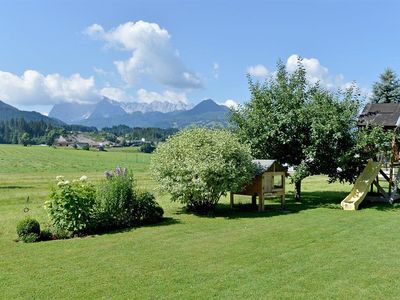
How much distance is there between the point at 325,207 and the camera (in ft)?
73.6

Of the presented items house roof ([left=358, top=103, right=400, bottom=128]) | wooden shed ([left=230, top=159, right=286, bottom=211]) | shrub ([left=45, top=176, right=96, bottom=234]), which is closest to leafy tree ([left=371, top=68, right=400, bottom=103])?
house roof ([left=358, top=103, right=400, bottom=128])

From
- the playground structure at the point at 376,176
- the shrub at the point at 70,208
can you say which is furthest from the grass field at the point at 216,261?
the playground structure at the point at 376,176

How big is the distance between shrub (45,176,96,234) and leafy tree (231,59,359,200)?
1217cm

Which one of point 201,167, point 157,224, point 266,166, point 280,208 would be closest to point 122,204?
point 157,224

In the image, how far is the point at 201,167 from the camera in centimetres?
1841

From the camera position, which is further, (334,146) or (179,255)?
(334,146)

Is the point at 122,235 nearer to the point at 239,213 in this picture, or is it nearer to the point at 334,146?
the point at 239,213

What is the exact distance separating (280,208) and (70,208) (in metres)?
11.4

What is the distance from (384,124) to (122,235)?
57.8ft

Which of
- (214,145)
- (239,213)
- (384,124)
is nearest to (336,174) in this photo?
(384,124)

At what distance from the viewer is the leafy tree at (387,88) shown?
171ft

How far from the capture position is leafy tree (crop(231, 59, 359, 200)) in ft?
77.9

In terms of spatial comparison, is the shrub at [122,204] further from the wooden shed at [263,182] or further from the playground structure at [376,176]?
the playground structure at [376,176]

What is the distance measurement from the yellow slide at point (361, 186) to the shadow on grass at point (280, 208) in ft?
1.70
